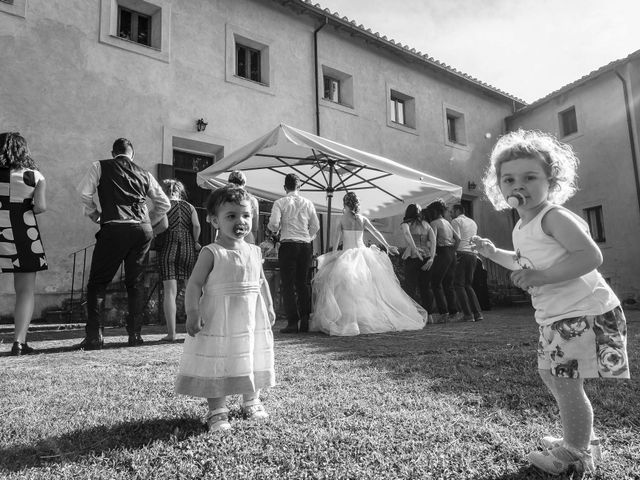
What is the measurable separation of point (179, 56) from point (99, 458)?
945 cm

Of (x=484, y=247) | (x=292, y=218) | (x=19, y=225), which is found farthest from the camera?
(x=292, y=218)

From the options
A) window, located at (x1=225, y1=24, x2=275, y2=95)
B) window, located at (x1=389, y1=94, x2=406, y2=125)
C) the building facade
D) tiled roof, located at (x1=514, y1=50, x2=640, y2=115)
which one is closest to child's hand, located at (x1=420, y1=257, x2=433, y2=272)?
window, located at (x1=225, y1=24, x2=275, y2=95)

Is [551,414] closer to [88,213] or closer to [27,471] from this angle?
[27,471]

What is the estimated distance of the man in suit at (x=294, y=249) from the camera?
585cm

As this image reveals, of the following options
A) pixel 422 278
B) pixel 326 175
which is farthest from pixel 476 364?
pixel 326 175

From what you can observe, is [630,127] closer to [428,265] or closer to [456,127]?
[456,127]

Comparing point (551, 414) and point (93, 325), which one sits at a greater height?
point (93, 325)

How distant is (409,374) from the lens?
116 inches

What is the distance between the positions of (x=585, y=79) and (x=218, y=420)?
15.7m

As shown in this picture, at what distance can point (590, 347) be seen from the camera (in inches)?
59.5

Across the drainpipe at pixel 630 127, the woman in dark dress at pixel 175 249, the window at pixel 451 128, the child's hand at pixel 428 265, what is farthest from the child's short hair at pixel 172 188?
the drainpipe at pixel 630 127

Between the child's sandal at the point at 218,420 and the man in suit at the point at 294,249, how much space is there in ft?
12.8

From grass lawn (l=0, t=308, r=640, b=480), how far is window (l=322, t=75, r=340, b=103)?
10.1 m

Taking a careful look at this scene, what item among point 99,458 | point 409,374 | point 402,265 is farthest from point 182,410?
point 402,265
